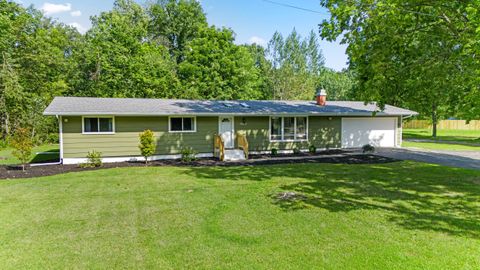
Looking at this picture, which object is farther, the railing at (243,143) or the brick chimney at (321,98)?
the brick chimney at (321,98)

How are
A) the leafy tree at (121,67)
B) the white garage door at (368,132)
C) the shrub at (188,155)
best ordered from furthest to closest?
the leafy tree at (121,67)
the white garage door at (368,132)
the shrub at (188,155)

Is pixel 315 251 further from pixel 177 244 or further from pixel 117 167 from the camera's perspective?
pixel 117 167

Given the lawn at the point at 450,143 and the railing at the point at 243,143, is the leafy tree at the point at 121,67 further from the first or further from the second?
the lawn at the point at 450,143

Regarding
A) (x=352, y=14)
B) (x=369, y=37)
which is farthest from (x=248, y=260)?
(x=369, y=37)

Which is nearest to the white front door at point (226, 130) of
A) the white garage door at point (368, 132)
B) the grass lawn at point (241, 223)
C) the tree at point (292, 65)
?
the grass lawn at point (241, 223)

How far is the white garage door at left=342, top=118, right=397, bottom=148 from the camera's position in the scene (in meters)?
18.0

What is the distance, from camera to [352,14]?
888cm

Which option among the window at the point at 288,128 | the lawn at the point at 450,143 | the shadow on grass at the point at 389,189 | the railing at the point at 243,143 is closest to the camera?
the shadow on grass at the point at 389,189

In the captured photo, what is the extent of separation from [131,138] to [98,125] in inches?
59.2

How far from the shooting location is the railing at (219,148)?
13820mm

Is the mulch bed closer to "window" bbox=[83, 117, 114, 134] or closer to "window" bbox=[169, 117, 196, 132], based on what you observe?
"window" bbox=[83, 117, 114, 134]

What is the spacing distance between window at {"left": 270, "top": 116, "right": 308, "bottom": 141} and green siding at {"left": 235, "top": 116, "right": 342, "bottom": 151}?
0.91ft

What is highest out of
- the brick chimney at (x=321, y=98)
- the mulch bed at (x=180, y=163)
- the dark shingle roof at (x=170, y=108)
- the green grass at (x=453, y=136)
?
the brick chimney at (x=321, y=98)

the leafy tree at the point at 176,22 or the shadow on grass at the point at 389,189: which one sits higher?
the leafy tree at the point at 176,22
